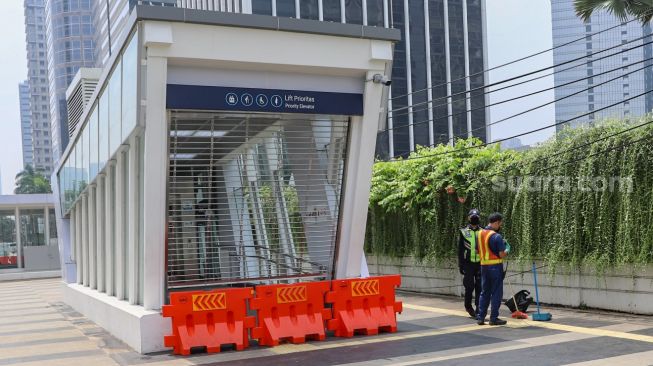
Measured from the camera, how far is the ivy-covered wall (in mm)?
10711

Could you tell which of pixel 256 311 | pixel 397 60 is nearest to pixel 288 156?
pixel 256 311

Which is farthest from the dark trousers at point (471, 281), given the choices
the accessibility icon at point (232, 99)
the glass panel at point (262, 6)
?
the glass panel at point (262, 6)

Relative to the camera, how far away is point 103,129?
13398mm

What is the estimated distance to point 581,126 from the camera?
11953 mm

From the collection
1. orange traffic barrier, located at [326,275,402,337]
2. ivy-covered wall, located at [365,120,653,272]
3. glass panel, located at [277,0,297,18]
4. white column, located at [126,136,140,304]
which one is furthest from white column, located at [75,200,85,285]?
glass panel, located at [277,0,297,18]

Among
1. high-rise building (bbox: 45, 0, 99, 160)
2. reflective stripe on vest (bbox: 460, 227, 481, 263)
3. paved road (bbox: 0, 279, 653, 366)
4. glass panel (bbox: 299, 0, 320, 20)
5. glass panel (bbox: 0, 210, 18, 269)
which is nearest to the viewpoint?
paved road (bbox: 0, 279, 653, 366)

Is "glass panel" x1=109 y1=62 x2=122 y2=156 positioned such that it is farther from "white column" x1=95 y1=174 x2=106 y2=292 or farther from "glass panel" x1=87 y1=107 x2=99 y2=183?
"white column" x1=95 y1=174 x2=106 y2=292

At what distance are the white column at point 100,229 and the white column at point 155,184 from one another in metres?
4.68

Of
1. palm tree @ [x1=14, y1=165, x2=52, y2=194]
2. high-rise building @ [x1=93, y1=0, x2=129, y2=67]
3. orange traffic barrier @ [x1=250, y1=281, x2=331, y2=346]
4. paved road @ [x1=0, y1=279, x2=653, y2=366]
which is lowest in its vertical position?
paved road @ [x1=0, y1=279, x2=653, y2=366]

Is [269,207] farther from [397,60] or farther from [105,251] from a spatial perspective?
[397,60]

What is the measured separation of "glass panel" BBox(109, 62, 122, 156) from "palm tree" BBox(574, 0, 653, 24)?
830 centimetres

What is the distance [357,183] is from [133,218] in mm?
3533

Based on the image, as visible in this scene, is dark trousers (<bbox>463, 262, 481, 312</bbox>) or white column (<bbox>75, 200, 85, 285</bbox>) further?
white column (<bbox>75, 200, 85, 285</bbox>)

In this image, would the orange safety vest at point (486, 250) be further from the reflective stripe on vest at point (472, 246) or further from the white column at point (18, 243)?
the white column at point (18, 243)
